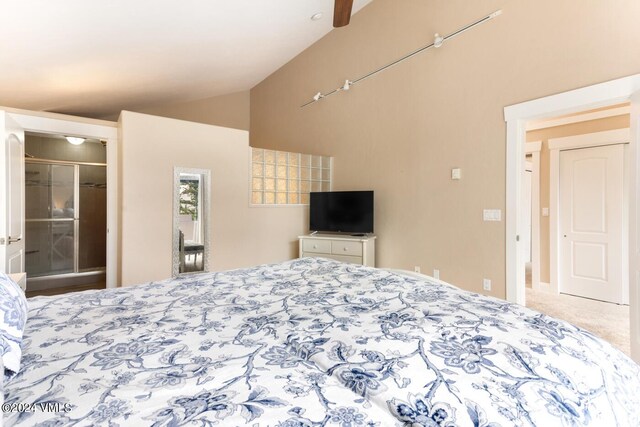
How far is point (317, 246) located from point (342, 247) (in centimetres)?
38

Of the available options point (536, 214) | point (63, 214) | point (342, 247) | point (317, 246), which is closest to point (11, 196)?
point (63, 214)

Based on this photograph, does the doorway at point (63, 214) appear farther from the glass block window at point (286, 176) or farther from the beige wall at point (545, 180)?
the beige wall at point (545, 180)

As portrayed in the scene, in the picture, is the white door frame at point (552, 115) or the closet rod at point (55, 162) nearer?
the white door frame at point (552, 115)

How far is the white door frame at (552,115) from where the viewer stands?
87.6 inches

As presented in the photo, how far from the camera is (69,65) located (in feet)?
10.6

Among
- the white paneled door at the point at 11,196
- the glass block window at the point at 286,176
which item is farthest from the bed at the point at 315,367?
the glass block window at the point at 286,176

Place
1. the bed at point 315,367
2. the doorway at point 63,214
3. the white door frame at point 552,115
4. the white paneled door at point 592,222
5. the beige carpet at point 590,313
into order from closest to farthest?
the bed at point 315,367 < the white door frame at point 552,115 < the beige carpet at point 590,313 < the white paneled door at point 592,222 < the doorway at point 63,214

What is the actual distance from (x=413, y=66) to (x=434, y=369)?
12.8 feet

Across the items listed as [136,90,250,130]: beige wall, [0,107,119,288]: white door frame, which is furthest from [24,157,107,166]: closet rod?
[0,107,119,288]: white door frame

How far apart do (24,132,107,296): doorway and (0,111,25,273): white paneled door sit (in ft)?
7.23

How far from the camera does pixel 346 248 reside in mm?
4191

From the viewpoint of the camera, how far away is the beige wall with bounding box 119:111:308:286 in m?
3.56

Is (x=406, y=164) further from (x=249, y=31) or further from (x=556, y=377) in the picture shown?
(x=556, y=377)

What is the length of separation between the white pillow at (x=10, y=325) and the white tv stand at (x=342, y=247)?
3433 millimetres
